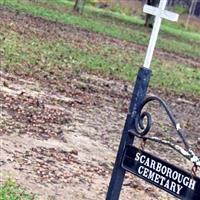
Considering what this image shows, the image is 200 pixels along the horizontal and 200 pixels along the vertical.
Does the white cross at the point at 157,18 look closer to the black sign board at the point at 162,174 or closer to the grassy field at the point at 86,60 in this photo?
the black sign board at the point at 162,174

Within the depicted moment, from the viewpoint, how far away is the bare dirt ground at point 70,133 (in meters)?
6.80

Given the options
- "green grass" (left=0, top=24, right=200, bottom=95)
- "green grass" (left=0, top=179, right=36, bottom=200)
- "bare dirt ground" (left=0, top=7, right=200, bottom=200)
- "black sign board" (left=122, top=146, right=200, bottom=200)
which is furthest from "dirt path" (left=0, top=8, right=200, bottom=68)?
"black sign board" (left=122, top=146, right=200, bottom=200)

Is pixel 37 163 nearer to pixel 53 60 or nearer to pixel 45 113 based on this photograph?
pixel 45 113

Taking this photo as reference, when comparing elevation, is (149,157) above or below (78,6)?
above

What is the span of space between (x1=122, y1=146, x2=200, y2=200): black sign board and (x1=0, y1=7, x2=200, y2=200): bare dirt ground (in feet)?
6.13

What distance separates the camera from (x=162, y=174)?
429 cm

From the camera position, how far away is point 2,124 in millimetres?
8180

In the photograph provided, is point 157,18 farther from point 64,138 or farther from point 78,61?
point 78,61

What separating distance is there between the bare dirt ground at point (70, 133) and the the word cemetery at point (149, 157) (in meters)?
1.80

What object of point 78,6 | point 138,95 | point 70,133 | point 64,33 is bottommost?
point 78,6

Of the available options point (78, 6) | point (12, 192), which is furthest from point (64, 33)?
point (12, 192)

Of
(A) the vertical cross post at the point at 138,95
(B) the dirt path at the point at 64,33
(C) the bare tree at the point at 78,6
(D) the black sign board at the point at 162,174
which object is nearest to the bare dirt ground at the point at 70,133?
(A) the vertical cross post at the point at 138,95

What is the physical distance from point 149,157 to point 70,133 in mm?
4424

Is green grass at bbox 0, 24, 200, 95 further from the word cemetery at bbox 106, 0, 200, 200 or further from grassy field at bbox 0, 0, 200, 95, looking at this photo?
the word cemetery at bbox 106, 0, 200, 200
